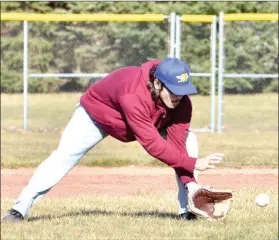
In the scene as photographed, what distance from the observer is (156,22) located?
17469 millimetres

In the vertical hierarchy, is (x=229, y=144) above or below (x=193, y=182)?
below

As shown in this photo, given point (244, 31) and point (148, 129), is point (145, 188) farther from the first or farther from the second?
point (244, 31)

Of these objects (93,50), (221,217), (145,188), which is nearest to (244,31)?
(93,50)

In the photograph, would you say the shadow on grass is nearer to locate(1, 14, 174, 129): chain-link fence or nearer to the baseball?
the baseball

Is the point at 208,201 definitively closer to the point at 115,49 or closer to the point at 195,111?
the point at 115,49

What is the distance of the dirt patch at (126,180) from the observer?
10.5 metres

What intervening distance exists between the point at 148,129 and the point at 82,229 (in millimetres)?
1069

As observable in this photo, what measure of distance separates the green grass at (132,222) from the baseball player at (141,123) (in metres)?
0.33

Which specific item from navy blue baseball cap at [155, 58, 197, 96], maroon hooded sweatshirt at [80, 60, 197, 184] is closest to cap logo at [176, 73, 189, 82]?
navy blue baseball cap at [155, 58, 197, 96]

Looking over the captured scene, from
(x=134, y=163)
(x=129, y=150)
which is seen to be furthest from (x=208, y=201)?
(x=129, y=150)

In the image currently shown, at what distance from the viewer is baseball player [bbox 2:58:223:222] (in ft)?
22.9

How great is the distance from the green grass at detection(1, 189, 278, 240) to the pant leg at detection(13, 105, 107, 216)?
0.93 ft

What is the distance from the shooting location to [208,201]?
761 centimetres

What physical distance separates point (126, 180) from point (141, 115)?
4.58m
